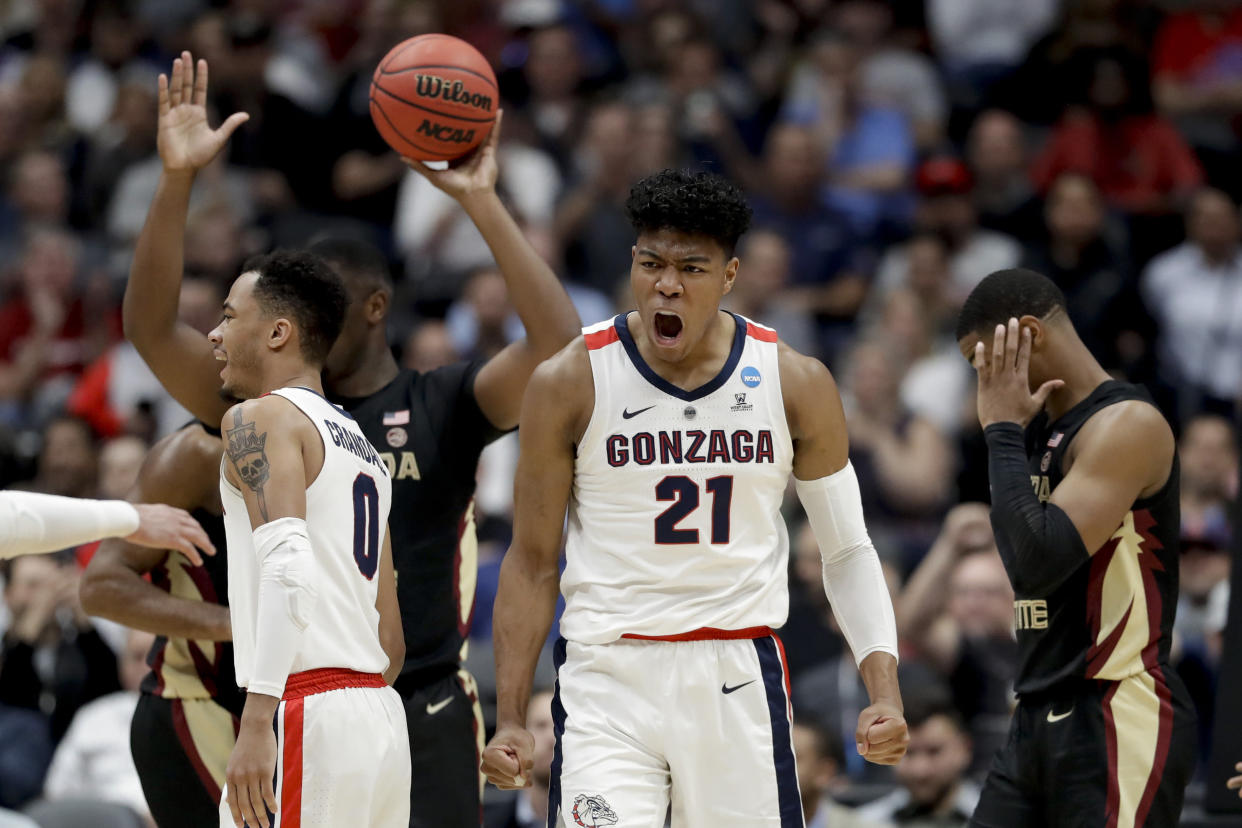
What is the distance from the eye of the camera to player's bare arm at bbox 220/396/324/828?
4.59 metres

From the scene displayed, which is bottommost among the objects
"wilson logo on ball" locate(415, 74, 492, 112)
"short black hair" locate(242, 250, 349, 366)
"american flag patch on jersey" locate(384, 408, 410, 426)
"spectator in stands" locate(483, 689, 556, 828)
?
"spectator in stands" locate(483, 689, 556, 828)

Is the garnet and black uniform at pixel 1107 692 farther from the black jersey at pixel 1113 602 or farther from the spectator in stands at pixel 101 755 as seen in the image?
the spectator in stands at pixel 101 755

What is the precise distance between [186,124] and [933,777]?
14.9 ft

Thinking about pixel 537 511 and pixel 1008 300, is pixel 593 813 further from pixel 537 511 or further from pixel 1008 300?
pixel 1008 300

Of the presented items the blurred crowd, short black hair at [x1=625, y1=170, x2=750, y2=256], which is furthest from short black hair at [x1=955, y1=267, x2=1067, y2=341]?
the blurred crowd

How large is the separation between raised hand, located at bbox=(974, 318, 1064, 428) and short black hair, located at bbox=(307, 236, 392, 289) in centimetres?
228

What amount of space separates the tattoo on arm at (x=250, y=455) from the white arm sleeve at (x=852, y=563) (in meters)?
1.76

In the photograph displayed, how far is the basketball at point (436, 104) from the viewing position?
19.7 ft

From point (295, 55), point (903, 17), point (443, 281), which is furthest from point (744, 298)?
point (295, 55)

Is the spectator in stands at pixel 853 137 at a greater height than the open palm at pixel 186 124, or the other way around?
the spectator in stands at pixel 853 137

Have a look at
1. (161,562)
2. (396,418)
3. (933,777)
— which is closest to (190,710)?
(161,562)

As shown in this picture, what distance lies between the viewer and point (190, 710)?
5.82 m

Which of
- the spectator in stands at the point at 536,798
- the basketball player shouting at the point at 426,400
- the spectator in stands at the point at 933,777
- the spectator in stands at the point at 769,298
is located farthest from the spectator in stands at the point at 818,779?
the spectator in stands at the point at 769,298

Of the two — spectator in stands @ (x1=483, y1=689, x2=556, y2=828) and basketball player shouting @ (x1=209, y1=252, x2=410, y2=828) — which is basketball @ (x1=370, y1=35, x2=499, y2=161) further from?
spectator in stands @ (x1=483, y1=689, x2=556, y2=828)
